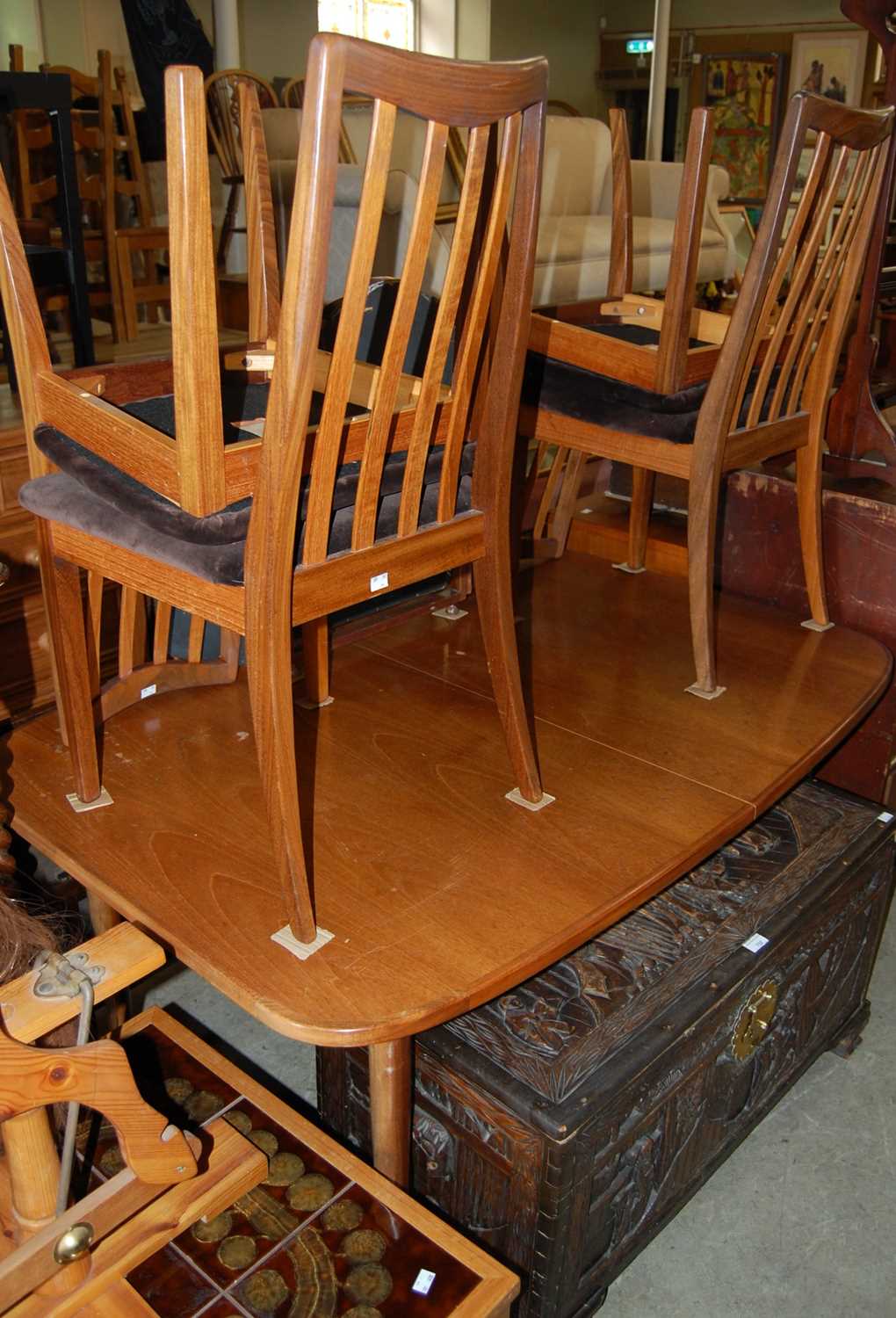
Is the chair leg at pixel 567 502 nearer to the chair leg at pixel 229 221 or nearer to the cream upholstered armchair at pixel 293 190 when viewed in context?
the cream upholstered armchair at pixel 293 190

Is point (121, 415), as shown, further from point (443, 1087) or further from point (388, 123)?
point (443, 1087)

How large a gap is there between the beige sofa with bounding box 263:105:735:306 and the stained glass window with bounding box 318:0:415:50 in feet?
7.37

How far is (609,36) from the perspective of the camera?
8430mm

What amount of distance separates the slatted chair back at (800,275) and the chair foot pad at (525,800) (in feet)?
1.89

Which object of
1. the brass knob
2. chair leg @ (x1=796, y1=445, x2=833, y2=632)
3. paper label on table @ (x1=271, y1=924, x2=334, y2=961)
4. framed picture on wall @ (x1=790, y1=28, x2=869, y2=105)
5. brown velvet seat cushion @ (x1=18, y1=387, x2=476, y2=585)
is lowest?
the brass knob

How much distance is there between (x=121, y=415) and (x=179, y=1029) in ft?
2.41

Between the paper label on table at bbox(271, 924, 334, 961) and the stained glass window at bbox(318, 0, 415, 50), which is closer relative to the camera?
the paper label on table at bbox(271, 924, 334, 961)

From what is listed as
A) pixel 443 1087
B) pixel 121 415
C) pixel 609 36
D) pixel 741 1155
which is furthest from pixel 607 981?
pixel 609 36

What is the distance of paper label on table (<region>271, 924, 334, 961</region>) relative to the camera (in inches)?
48.4

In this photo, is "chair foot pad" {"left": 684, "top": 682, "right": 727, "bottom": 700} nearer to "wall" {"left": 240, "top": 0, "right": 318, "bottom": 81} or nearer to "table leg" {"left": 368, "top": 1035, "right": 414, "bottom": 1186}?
"table leg" {"left": 368, "top": 1035, "right": 414, "bottom": 1186}

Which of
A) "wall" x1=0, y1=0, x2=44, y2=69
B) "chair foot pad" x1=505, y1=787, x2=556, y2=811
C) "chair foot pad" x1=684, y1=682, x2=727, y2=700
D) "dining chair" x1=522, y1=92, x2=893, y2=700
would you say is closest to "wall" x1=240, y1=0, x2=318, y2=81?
"wall" x1=0, y1=0, x2=44, y2=69

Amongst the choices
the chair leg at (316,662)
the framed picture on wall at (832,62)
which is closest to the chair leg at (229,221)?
the chair leg at (316,662)

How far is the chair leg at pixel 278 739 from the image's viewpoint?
1.11m

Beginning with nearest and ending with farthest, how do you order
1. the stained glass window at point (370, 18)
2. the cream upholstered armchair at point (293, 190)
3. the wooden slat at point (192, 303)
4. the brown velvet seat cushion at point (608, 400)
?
the wooden slat at point (192, 303) < the brown velvet seat cushion at point (608, 400) < the cream upholstered armchair at point (293, 190) < the stained glass window at point (370, 18)
